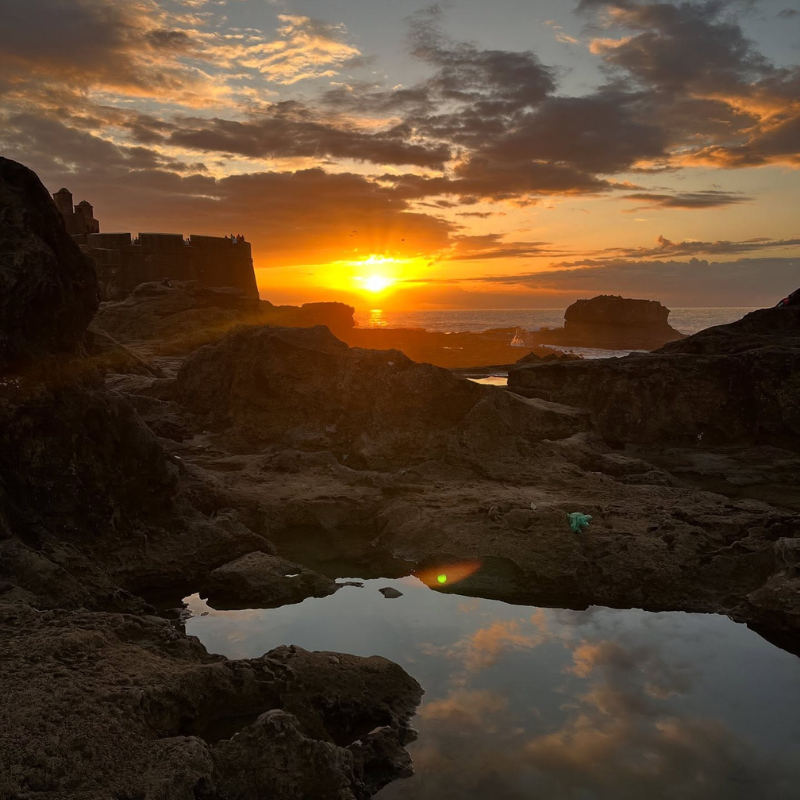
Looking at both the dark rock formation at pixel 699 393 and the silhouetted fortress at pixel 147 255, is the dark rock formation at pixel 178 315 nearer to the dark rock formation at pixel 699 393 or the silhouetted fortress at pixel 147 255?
the silhouetted fortress at pixel 147 255

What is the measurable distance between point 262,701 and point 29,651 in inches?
57.7

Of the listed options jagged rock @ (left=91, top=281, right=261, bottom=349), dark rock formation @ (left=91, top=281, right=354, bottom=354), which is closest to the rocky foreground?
dark rock formation @ (left=91, top=281, right=354, bottom=354)

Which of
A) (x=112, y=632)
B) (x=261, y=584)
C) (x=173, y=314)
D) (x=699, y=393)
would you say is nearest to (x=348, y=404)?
(x=261, y=584)

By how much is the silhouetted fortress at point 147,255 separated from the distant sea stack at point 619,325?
39.1m

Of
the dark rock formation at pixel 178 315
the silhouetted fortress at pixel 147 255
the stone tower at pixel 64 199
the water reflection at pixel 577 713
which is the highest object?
the stone tower at pixel 64 199

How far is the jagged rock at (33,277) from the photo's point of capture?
658 cm

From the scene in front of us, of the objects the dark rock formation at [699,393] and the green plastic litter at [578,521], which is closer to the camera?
the green plastic litter at [578,521]

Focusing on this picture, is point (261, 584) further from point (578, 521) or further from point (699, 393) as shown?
point (699, 393)

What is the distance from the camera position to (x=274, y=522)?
28.6ft

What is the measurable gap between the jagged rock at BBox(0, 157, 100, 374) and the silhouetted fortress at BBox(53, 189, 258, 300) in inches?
889

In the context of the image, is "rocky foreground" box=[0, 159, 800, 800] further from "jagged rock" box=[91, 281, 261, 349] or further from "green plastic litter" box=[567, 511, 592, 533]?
"jagged rock" box=[91, 281, 261, 349]

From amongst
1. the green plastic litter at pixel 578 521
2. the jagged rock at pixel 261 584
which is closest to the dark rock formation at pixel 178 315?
the jagged rock at pixel 261 584

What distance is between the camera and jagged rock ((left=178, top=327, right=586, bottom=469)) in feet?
35.8

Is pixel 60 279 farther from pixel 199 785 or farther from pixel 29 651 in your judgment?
pixel 199 785
